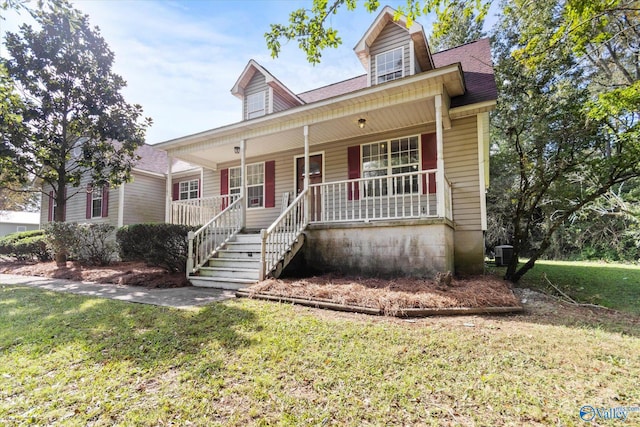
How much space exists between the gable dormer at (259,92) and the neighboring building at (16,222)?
3032 centimetres

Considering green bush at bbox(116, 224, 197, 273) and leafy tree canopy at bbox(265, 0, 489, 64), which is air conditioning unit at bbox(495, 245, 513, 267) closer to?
leafy tree canopy at bbox(265, 0, 489, 64)

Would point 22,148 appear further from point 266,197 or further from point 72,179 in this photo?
point 266,197

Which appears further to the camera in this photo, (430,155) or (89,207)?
(89,207)

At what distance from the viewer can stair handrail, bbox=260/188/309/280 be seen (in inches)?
241

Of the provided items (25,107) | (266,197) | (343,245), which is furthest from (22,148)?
(343,245)

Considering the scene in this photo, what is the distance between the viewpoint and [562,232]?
57.2ft

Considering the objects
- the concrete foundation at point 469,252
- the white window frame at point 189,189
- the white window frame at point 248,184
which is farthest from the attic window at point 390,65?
the white window frame at point 189,189

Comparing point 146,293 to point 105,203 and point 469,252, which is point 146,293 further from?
point 105,203

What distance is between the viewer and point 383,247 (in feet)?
20.6

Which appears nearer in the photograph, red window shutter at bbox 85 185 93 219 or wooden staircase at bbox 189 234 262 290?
wooden staircase at bbox 189 234 262 290

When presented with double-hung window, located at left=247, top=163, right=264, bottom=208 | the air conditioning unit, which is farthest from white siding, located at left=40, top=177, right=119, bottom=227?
the air conditioning unit

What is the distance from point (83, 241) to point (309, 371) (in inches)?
427

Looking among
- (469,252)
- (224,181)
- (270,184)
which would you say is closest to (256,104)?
(270,184)
